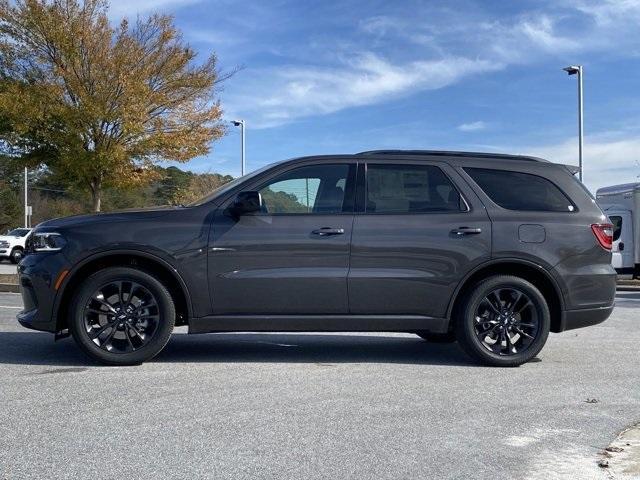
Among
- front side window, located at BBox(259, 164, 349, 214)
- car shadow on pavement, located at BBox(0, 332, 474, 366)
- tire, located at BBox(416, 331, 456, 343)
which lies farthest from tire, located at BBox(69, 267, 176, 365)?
tire, located at BBox(416, 331, 456, 343)

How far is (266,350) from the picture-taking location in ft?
23.7

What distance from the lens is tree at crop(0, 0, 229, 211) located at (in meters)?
14.6

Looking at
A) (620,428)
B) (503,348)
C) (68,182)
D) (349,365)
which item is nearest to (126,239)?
(349,365)

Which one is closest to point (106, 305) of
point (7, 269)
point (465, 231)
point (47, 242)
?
point (47, 242)

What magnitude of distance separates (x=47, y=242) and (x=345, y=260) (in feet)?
8.22

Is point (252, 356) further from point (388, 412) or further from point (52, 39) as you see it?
point (52, 39)

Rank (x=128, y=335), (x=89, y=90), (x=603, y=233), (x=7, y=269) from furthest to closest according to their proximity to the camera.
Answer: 1. (x=7, y=269)
2. (x=89, y=90)
3. (x=603, y=233)
4. (x=128, y=335)

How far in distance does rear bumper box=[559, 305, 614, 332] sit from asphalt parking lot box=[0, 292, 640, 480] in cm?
39

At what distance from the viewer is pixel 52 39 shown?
48.0 feet

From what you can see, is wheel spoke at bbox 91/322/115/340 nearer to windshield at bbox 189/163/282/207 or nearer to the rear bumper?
windshield at bbox 189/163/282/207

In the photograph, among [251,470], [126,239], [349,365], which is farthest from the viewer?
[349,365]

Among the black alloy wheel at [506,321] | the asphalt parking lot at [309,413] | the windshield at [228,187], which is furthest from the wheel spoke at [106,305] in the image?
the black alloy wheel at [506,321]

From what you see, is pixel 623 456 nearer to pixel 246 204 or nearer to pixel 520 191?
pixel 520 191

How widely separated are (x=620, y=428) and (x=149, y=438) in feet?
9.48
